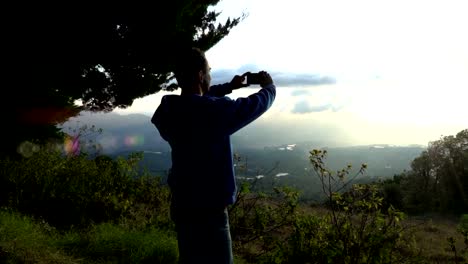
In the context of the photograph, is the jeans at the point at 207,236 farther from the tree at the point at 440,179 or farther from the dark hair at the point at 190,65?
the tree at the point at 440,179

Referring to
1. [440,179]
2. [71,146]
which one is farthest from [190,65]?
[440,179]

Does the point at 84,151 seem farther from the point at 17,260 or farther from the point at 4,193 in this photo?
the point at 17,260

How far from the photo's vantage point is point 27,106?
24.5ft

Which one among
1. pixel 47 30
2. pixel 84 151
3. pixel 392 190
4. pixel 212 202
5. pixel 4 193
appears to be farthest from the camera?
pixel 392 190

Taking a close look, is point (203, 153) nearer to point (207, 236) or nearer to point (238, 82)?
point (207, 236)

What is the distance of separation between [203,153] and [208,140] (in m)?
0.07

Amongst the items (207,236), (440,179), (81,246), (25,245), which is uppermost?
(207,236)

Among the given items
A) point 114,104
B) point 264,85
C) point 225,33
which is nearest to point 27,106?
point 114,104

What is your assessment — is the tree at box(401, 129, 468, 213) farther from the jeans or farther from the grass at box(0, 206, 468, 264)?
the jeans

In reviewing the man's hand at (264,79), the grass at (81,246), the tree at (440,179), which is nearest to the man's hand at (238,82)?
the man's hand at (264,79)

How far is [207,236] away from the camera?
2.28 meters

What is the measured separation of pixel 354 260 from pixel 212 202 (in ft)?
9.57

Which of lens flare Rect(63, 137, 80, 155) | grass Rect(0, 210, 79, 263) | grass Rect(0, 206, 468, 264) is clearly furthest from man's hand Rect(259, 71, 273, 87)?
lens flare Rect(63, 137, 80, 155)

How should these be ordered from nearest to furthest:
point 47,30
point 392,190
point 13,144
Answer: point 47,30 → point 13,144 → point 392,190
